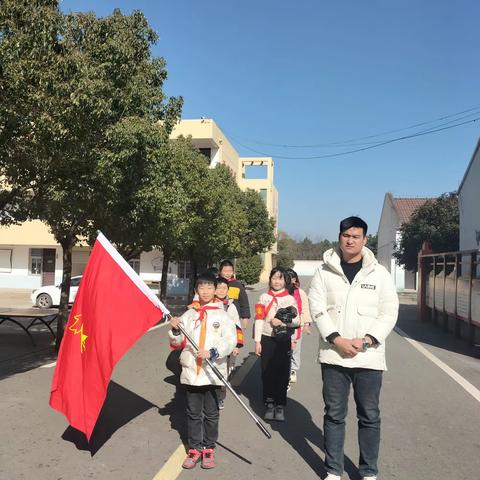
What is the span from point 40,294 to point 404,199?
42.5 meters

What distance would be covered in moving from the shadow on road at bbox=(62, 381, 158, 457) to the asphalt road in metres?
0.01

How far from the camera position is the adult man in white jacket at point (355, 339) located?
152 inches

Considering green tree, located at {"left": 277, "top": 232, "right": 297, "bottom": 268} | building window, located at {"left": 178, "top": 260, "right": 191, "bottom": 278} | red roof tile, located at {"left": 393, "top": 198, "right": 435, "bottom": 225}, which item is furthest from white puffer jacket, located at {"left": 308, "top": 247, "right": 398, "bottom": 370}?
green tree, located at {"left": 277, "top": 232, "right": 297, "bottom": 268}

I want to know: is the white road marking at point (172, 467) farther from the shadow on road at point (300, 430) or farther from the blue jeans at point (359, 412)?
the blue jeans at point (359, 412)

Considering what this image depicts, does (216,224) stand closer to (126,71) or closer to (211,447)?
(126,71)

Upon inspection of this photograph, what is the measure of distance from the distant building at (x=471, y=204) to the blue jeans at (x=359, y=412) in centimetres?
1649

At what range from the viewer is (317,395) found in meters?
6.87

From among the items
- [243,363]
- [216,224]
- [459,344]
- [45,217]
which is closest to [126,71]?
[45,217]

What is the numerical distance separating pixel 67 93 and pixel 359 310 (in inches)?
168

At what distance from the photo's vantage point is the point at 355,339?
3.82 m

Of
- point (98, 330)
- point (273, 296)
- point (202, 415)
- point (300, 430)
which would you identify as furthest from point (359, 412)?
point (273, 296)

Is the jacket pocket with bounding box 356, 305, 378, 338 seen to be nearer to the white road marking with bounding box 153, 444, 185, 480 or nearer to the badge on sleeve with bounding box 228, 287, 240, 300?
the white road marking with bounding box 153, 444, 185, 480

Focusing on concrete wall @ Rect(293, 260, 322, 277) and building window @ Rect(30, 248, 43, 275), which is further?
concrete wall @ Rect(293, 260, 322, 277)

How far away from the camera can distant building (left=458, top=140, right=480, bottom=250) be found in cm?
1936
